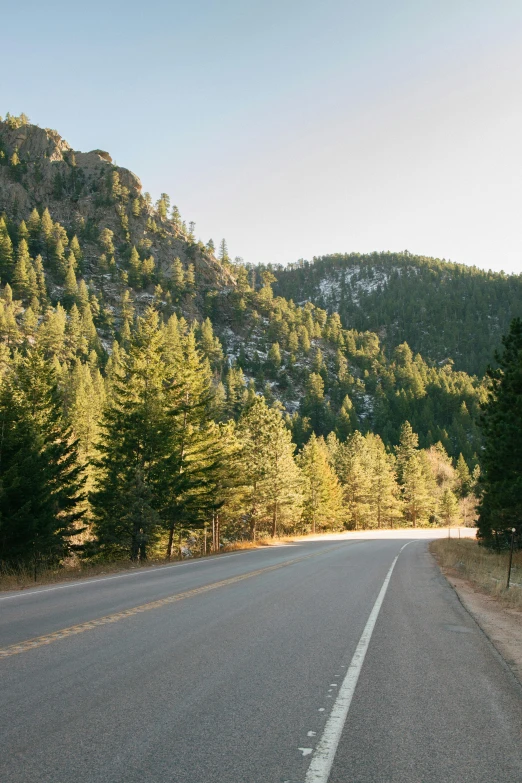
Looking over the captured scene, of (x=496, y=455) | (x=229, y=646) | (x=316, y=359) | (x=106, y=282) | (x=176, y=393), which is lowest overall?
(x=229, y=646)

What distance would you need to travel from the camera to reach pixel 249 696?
4684 millimetres

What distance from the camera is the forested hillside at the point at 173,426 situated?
2758 centimetres

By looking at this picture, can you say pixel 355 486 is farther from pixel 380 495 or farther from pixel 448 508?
pixel 448 508

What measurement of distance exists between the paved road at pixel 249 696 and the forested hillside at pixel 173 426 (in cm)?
1726

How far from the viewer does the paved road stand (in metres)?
3.37

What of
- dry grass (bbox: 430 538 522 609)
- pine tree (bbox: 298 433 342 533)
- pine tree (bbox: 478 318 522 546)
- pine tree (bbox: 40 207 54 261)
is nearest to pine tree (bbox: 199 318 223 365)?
pine tree (bbox: 40 207 54 261)

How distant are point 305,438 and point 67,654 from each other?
129 meters

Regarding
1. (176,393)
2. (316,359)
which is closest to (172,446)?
(176,393)

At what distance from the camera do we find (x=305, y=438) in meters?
134

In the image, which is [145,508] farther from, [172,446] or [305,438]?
[305,438]

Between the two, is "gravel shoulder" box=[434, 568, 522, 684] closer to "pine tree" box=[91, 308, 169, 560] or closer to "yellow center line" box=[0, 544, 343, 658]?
"yellow center line" box=[0, 544, 343, 658]

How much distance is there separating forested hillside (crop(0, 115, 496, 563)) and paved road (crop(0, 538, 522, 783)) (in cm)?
1726

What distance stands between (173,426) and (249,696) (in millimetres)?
25713

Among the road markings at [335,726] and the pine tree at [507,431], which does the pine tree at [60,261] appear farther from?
the road markings at [335,726]
